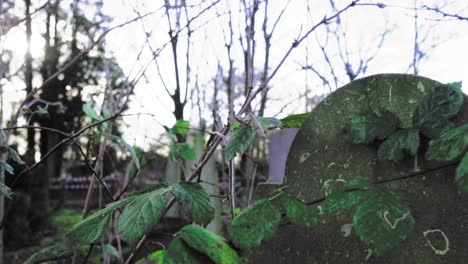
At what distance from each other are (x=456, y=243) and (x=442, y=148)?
1.67 ft

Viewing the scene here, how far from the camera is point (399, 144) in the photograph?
88 centimetres

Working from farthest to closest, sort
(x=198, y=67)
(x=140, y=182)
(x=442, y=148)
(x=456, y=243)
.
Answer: (x=140, y=182) < (x=198, y=67) < (x=456, y=243) < (x=442, y=148)

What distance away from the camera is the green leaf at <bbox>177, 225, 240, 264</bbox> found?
2.27ft

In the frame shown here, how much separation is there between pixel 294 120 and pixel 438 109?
40 centimetres

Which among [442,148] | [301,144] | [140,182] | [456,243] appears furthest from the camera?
[140,182]

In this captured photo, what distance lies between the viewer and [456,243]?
3.32 feet

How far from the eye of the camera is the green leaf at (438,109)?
854 mm

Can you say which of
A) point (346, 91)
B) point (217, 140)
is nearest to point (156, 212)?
point (217, 140)

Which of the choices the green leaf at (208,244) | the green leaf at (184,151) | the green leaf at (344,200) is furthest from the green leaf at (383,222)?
the green leaf at (184,151)

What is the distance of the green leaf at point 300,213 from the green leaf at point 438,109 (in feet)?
1.19

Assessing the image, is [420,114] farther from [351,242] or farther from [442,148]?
[351,242]

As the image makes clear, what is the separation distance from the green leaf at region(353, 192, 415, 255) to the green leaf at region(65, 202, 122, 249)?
0.43 meters

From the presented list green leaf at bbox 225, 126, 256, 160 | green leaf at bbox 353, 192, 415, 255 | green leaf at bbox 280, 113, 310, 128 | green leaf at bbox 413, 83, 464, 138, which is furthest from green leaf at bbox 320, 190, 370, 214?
green leaf at bbox 280, 113, 310, 128

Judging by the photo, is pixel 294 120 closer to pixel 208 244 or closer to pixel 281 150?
pixel 208 244
